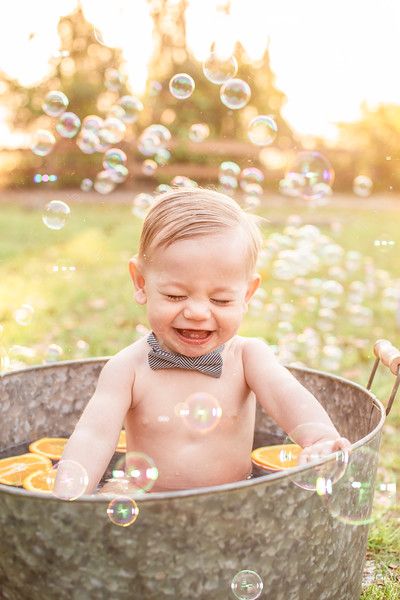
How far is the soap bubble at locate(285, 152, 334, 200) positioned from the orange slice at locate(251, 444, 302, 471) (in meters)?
1.35

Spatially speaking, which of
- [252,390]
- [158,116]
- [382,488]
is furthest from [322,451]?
[158,116]

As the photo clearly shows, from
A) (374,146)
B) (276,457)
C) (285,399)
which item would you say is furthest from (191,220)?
(374,146)

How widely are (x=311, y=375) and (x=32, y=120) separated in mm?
9084

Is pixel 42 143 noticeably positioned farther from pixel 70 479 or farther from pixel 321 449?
pixel 321 449

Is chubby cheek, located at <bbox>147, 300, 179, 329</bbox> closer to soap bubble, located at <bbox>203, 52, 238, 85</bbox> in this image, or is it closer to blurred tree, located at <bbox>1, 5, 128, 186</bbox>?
soap bubble, located at <bbox>203, 52, 238, 85</bbox>

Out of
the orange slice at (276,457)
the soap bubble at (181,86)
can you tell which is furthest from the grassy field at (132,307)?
the soap bubble at (181,86)

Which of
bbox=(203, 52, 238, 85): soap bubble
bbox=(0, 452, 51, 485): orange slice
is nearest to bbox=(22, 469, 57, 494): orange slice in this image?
bbox=(0, 452, 51, 485): orange slice

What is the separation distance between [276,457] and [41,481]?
0.58 meters

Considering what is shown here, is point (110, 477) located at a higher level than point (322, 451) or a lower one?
lower

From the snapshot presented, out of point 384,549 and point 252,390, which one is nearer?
point 252,390

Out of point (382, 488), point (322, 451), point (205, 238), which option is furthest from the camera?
point (382, 488)

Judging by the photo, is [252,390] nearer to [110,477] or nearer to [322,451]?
[322,451]

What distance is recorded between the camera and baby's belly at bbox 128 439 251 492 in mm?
1531

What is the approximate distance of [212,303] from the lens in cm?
148
